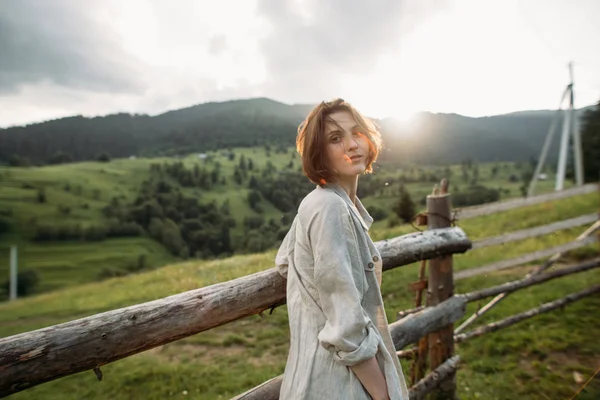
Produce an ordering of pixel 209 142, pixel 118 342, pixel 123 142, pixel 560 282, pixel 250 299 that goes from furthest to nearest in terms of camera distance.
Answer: pixel 209 142, pixel 123 142, pixel 560 282, pixel 250 299, pixel 118 342

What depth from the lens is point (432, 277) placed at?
329cm

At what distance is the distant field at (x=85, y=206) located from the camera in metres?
54.7

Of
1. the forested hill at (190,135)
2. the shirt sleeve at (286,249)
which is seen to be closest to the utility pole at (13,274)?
the forested hill at (190,135)

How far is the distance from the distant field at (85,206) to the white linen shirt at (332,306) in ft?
105

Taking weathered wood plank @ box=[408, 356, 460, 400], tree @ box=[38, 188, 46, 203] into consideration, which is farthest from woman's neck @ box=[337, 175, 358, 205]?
tree @ box=[38, 188, 46, 203]

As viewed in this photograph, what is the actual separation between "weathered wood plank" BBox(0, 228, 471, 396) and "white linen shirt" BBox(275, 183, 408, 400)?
0.52 metres

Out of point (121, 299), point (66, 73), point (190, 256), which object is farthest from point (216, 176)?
point (121, 299)

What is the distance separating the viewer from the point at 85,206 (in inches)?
3054

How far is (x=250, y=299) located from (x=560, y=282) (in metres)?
6.26

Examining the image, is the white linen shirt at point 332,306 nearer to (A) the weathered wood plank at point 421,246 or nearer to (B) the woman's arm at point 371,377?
(B) the woman's arm at point 371,377

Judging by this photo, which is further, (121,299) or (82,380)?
(121,299)

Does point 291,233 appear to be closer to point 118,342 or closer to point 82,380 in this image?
point 118,342

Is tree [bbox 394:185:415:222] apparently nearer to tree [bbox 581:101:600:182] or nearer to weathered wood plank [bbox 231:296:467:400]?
tree [bbox 581:101:600:182]

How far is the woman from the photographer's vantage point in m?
1.26
